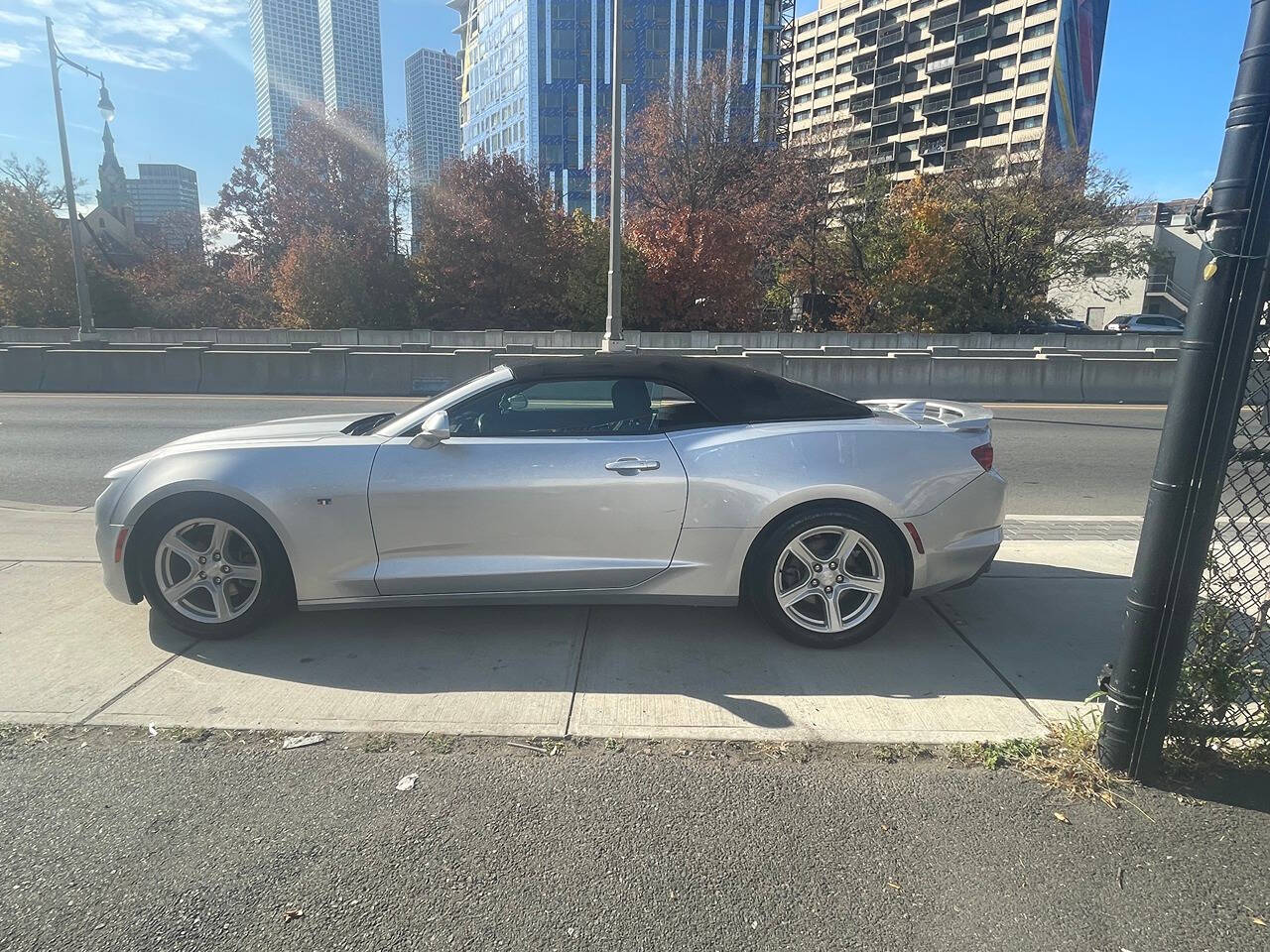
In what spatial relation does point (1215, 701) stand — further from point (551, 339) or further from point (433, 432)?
point (551, 339)

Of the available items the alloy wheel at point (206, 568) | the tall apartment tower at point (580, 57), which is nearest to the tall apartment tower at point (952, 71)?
the tall apartment tower at point (580, 57)

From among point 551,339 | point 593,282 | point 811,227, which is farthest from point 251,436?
point 811,227

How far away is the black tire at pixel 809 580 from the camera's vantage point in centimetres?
374

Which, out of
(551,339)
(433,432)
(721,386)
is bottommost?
(551,339)

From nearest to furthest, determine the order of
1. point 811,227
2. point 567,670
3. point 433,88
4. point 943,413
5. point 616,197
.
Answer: point 567,670 < point 943,413 < point 616,197 < point 811,227 < point 433,88

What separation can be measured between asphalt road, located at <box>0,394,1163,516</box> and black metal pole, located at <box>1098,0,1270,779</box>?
477 centimetres

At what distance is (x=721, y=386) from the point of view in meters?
4.13

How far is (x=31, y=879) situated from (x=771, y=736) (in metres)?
2.44

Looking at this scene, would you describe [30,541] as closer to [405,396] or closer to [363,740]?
[363,740]

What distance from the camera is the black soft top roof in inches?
158

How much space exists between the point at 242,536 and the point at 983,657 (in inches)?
144

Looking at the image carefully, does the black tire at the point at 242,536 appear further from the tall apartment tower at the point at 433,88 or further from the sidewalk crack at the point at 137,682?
the tall apartment tower at the point at 433,88

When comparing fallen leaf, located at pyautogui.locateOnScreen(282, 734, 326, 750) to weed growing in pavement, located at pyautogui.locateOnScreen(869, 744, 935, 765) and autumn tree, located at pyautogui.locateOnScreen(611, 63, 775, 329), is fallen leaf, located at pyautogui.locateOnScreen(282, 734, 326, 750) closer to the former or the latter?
weed growing in pavement, located at pyautogui.locateOnScreen(869, 744, 935, 765)

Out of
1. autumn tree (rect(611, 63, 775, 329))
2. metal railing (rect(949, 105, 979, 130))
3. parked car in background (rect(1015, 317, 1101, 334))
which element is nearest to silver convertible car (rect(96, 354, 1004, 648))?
autumn tree (rect(611, 63, 775, 329))
